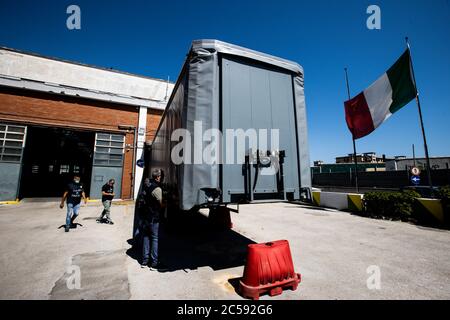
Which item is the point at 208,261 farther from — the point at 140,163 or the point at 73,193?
the point at 140,163

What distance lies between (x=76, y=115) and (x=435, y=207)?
1967 centimetres

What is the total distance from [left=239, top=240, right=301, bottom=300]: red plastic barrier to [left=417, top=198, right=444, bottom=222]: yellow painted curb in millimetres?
8001

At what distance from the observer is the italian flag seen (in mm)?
8930

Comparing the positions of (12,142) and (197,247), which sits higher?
(12,142)

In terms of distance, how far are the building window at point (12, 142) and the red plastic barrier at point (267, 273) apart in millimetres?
15883

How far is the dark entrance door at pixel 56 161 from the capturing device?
1748cm

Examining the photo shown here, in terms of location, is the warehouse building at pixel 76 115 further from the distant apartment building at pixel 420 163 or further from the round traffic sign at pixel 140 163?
the distant apartment building at pixel 420 163

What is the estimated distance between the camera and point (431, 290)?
3.41 metres

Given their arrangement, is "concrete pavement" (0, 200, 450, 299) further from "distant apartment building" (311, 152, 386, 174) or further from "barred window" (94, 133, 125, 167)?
"distant apartment building" (311, 152, 386, 174)

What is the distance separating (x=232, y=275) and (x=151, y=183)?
2536 millimetres

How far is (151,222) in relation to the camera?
13.9ft

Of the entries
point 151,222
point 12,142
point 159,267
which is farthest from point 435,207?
point 12,142
